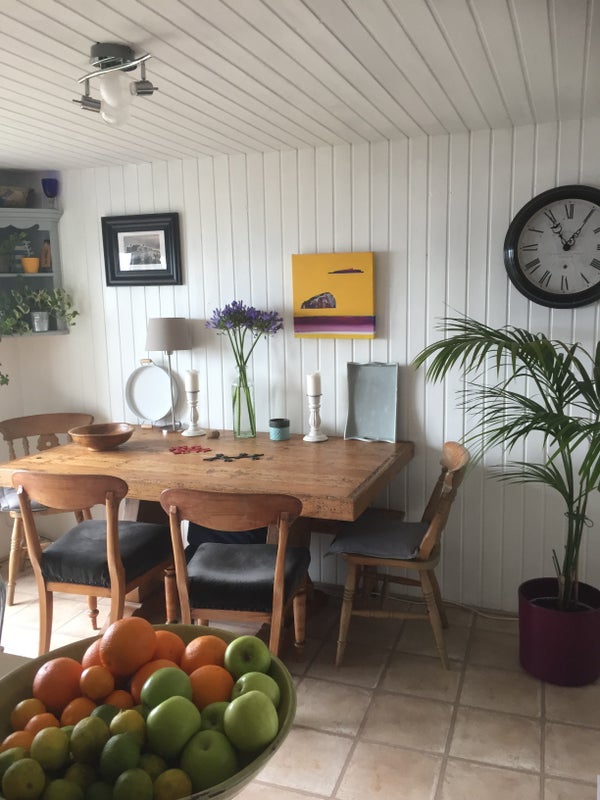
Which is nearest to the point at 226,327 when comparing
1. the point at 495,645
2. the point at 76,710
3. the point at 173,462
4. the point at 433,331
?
the point at 173,462

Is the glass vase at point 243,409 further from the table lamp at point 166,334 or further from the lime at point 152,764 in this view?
the lime at point 152,764

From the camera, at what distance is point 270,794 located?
2029mm

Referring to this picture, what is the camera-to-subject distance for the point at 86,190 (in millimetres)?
3705

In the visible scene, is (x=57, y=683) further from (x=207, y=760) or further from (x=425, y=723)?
(x=425, y=723)

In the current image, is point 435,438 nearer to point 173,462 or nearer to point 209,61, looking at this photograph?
point 173,462

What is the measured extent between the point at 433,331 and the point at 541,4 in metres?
1.58

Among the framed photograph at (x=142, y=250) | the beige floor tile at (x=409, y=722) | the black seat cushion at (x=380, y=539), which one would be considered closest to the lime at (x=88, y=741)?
the beige floor tile at (x=409, y=722)

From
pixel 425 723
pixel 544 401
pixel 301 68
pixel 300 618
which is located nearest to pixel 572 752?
pixel 425 723

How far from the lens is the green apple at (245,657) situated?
1033mm

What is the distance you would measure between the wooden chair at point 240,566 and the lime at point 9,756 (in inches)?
52.2

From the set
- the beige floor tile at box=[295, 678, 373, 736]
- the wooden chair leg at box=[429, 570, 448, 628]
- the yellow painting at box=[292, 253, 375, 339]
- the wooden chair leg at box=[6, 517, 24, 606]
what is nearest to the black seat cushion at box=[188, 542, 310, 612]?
the beige floor tile at box=[295, 678, 373, 736]

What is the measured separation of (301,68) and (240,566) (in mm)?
1733

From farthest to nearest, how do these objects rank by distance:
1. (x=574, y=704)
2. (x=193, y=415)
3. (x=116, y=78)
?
(x=193, y=415) → (x=574, y=704) → (x=116, y=78)

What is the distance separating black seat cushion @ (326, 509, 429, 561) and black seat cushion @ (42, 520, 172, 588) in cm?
71
